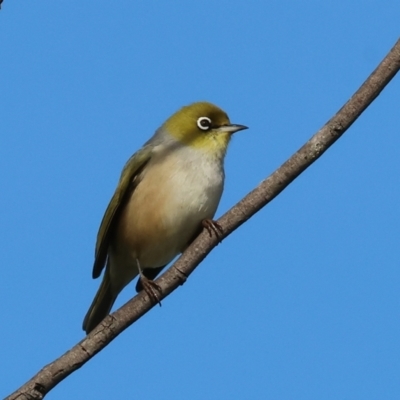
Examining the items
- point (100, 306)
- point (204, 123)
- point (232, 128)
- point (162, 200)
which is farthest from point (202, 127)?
point (100, 306)

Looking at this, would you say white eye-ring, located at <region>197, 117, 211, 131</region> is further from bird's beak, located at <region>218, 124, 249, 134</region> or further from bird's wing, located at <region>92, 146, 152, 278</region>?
bird's wing, located at <region>92, 146, 152, 278</region>

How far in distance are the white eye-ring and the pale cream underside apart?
A: 0.46m

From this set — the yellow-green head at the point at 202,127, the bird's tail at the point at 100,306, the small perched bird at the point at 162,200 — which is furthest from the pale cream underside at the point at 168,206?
the bird's tail at the point at 100,306

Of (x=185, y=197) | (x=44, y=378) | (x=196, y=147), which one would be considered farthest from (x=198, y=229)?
(x=44, y=378)

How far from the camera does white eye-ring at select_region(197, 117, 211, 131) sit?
28.1ft

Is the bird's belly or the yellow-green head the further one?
the yellow-green head

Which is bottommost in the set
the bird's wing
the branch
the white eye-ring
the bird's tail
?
the branch

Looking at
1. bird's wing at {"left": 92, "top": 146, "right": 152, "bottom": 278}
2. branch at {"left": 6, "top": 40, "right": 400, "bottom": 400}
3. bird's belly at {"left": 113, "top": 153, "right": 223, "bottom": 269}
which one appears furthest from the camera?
bird's wing at {"left": 92, "top": 146, "right": 152, "bottom": 278}

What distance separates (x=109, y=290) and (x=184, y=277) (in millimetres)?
2795

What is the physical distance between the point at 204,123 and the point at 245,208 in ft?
10.2

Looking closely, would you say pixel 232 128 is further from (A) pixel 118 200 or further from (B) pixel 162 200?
(A) pixel 118 200

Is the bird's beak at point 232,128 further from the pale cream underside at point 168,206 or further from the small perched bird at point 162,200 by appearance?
the pale cream underside at point 168,206

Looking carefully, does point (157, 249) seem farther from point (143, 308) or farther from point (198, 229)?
point (143, 308)

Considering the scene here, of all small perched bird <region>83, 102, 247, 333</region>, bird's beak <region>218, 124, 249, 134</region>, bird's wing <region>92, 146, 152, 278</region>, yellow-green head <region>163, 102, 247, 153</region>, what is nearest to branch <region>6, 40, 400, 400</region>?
small perched bird <region>83, 102, 247, 333</region>
